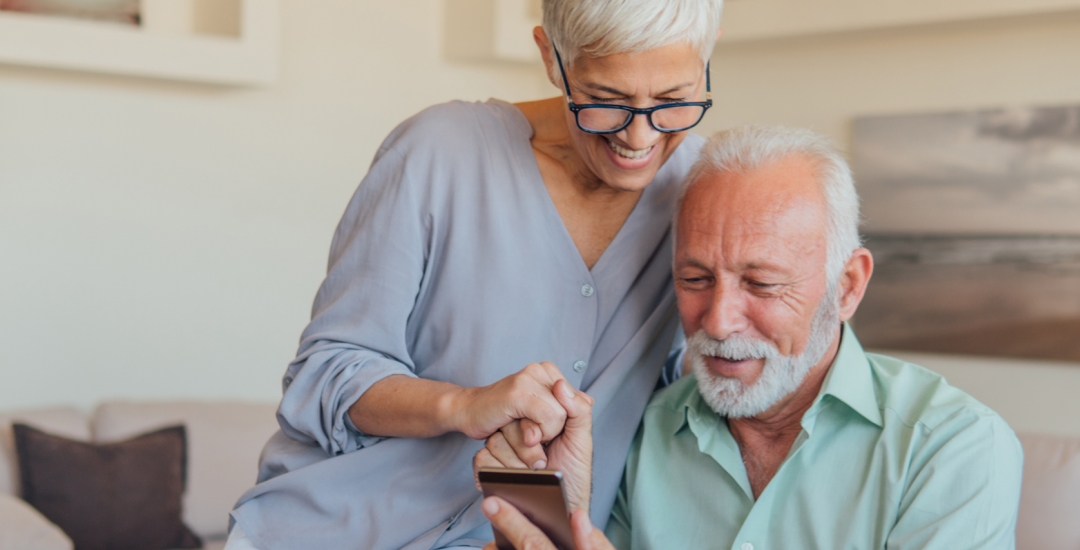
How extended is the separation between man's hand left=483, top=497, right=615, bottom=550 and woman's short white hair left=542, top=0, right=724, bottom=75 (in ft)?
2.09

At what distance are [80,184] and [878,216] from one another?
330 centimetres

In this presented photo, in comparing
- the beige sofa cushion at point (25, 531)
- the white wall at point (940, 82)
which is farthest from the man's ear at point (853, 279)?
the beige sofa cushion at point (25, 531)

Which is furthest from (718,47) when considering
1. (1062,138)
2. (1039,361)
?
(1039,361)

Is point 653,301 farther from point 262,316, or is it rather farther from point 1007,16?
point 262,316

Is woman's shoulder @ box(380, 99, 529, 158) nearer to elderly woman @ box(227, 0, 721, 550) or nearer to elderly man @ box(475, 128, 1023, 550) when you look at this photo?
elderly woman @ box(227, 0, 721, 550)

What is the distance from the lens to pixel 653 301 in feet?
5.71

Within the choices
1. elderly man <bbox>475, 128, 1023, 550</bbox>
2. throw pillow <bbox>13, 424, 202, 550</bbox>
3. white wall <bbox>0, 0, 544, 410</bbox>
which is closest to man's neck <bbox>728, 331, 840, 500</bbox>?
elderly man <bbox>475, 128, 1023, 550</bbox>

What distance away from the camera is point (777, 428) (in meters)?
1.70

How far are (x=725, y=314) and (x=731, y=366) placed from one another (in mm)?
106

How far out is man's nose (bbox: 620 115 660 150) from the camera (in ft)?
4.70

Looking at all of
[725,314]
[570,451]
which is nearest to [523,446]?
[570,451]

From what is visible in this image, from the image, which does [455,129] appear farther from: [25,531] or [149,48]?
[149,48]

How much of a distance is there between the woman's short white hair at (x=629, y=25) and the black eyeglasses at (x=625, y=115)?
0.07 metres

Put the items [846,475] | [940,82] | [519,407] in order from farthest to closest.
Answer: [940,82] < [846,475] < [519,407]
